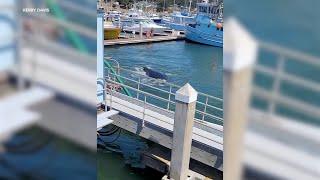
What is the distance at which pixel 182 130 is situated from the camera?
3.46 m

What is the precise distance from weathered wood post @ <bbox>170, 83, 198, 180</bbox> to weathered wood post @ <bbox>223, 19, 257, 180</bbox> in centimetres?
270

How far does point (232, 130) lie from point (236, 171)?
0.19ft

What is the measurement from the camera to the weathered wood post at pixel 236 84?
487mm

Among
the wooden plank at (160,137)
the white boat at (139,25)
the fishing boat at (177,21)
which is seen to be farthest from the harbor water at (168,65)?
the fishing boat at (177,21)

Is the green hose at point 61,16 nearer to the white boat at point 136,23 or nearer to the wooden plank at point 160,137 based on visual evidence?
the wooden plank at point 160,137

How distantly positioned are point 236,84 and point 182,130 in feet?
9.80

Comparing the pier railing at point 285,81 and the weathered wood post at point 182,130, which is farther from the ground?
the pier railing at point 285,81

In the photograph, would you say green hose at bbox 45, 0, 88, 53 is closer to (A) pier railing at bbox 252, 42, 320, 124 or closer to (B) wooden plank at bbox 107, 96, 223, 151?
(A) pier railing at bbox 252, 42, 320, 124

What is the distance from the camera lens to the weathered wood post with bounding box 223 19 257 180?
49 cm

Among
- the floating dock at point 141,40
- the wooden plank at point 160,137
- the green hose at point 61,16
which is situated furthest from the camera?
the floating dock at point 141,40

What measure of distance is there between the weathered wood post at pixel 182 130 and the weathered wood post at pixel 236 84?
106 inches

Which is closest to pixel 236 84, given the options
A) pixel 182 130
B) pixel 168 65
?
pixel 182 130

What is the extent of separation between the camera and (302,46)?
0.51m

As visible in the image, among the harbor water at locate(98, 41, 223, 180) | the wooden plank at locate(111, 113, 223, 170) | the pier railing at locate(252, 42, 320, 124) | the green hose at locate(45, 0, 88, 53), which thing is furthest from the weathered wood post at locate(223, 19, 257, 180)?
the harbor water at locate(98, 41, 223, 180)
